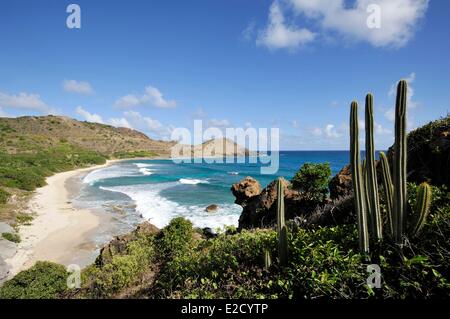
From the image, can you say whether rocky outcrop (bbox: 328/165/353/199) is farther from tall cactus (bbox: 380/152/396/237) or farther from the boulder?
tall cactus (bbox: 380/152/396/237)

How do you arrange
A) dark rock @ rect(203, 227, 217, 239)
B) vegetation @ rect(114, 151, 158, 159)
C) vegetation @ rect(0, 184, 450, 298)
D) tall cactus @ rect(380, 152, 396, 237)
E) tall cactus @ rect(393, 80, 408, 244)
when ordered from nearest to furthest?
vegetation @ rect(0, 184, 450, 298)
tall cactus @ rect(393, 80, 408, 244)
tall cactus @ rect(380, 152, 396, 237)
dark rock @ rect(203, 227, 217, 239)
vegetation @ rect(114, 151, 158, 159)

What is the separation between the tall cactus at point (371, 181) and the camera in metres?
4.73

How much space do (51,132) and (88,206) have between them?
89.8 metres

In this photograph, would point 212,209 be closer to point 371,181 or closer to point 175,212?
point 175,212

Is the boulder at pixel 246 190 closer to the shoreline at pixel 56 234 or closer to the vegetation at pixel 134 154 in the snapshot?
the shoreline at pixel 56 234

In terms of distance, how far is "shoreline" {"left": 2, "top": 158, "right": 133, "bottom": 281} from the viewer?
1480 centimetres

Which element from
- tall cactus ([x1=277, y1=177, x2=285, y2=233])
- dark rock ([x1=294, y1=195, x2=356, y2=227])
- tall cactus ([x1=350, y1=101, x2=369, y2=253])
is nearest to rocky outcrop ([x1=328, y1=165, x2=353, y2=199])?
dark rock ([x1=294, y1=195, x2=356, y2=227])

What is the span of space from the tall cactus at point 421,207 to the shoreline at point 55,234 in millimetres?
14286

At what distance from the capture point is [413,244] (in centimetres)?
455

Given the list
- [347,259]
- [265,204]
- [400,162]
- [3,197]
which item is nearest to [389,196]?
[400,162]

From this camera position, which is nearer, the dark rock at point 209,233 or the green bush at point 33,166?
the dark rock at point 209,233

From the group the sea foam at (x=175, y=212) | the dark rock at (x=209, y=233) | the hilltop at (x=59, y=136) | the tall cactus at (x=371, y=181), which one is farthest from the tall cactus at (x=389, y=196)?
the hilltop at (x=59, y=136)

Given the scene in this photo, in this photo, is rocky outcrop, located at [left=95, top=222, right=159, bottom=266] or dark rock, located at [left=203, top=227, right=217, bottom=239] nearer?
rocky outcrop, located at [left=95, top=222, right=159, bottom=266]
